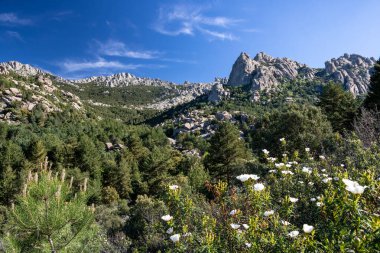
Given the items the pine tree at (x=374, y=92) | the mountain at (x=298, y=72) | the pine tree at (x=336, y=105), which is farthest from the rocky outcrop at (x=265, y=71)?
the pine tree at (x=374, y=92)

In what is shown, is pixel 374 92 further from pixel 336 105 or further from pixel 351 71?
pixel 351 71

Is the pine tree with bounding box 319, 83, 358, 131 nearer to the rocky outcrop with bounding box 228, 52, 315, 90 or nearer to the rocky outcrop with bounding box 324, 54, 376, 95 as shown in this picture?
the rocky outcrop with bounding box 324, 54, 376, 95

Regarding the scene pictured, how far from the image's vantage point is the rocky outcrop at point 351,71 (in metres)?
102

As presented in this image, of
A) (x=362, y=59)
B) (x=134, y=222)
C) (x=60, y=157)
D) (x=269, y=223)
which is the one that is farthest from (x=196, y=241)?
(x=362, y=59)

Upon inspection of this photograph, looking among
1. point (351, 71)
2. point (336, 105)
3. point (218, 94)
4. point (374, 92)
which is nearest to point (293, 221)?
point (374, 92)

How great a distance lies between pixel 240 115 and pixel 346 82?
47.9 m

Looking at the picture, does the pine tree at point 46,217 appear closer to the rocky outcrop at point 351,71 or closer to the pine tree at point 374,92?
the pine tree at point 374,92

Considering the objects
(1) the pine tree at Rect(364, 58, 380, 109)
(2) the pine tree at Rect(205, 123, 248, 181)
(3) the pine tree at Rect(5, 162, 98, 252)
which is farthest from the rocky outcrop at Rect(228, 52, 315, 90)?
(3) the pine tree at Rect(5, 162, 98, 252)

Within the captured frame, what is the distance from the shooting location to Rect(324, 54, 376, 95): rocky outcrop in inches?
4016

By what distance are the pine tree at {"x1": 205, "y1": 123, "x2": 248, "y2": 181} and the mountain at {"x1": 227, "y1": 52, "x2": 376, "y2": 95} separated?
83794mm

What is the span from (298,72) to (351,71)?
2128cm

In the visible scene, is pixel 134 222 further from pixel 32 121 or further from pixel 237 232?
pixel 32 121

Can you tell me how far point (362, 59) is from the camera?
12519 cm

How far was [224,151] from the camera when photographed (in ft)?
96.1
